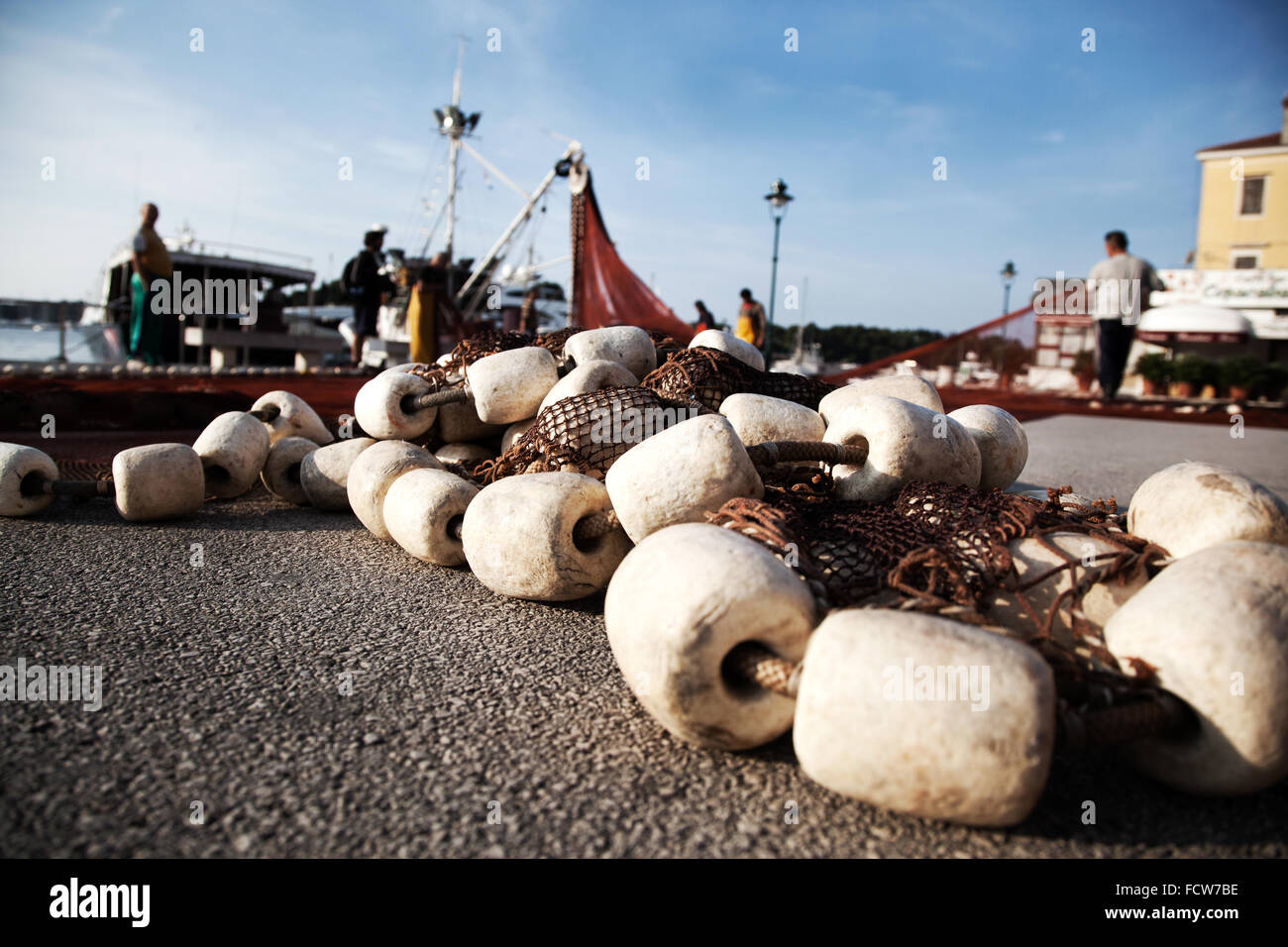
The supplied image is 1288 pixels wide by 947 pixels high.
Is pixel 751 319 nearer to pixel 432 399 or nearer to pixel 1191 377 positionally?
pixel 432 399

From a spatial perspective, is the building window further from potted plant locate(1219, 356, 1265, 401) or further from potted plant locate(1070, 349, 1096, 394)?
potted plant locate(1070, 349, 1096, 394)

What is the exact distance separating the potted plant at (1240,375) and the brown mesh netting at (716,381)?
2197cm

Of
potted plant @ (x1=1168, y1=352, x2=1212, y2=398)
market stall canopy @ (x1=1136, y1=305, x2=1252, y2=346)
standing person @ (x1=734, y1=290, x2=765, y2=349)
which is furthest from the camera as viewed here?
market stall canopy @ (x1=1136, y1=305, x2=1252, y2=346)

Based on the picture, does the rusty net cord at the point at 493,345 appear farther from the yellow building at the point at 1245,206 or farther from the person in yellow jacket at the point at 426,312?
the yellow building at the point at 1245,206

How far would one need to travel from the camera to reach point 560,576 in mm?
2627

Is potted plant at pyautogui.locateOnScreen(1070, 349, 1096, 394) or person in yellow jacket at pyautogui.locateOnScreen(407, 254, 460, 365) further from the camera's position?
potted plant at pyautogui.locateOnScreen(1070, 349, 1096, 394)

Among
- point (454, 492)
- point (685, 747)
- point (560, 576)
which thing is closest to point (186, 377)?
point (454, 492)

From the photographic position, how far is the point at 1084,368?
2103 cm

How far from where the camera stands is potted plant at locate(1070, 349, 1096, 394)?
20.4m

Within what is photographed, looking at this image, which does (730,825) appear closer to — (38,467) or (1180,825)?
(1180,825)

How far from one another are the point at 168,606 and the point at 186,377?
24.3 feet

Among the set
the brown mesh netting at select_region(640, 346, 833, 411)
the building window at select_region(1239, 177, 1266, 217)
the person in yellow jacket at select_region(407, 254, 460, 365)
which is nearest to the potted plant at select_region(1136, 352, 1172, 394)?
the building window at select_region(1239, 177, 1266, 217)

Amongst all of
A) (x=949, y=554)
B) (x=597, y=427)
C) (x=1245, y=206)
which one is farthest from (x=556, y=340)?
(x=1245, y=206)

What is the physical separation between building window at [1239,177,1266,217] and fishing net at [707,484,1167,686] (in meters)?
38.6
